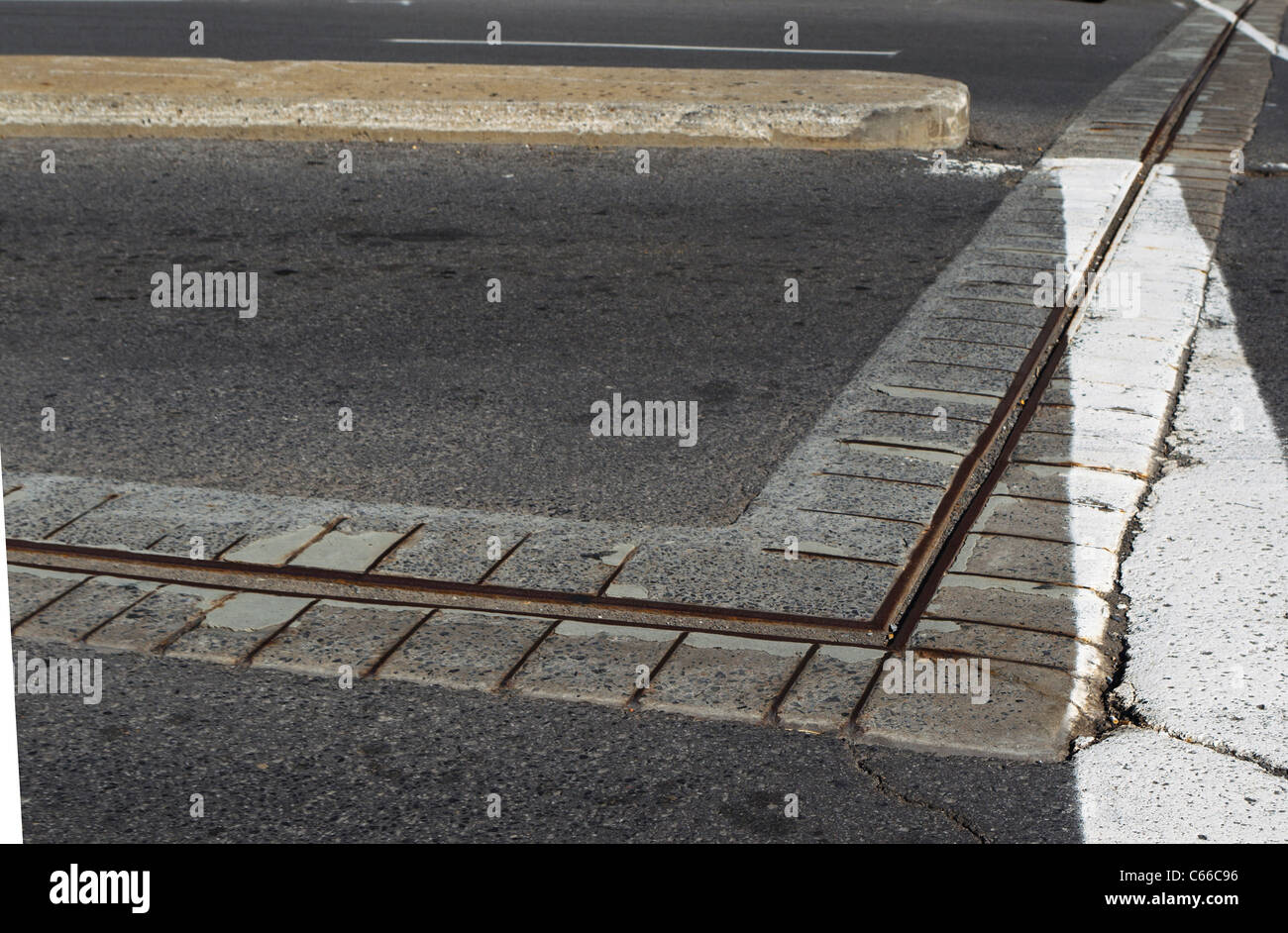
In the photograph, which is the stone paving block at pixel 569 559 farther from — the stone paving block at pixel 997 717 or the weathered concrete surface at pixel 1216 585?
the weathered concrete surface at pixel 1216 585

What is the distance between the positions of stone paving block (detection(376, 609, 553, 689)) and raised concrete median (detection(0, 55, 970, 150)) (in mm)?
5028

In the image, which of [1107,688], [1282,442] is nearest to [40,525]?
[1107,688]

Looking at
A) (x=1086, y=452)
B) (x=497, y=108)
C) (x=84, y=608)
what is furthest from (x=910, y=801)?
(x=497, y=108)

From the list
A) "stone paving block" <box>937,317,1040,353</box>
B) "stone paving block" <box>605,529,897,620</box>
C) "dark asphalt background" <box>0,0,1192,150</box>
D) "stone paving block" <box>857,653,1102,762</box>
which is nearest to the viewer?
"stone paving block" <box>857,653,1102,762</box>

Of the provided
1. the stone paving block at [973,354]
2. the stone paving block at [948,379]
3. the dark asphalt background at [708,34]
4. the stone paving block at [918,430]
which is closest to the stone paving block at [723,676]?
the stone paving block at [918,430]

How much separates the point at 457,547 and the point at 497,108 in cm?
485

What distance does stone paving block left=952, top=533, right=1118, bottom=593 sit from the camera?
124 inches

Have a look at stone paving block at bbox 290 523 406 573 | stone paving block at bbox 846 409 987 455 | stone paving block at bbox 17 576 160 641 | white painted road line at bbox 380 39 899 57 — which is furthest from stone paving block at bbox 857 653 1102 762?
white painted road line at bbox 380 39 899 57

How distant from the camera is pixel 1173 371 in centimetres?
441

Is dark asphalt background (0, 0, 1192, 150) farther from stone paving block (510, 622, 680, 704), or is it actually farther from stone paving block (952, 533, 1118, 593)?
stone paving block (510, 622, 680, 704)

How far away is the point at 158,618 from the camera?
3.04 metres

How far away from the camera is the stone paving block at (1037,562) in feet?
10.4

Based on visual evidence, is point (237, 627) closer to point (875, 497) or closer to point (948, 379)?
point (875, 497)

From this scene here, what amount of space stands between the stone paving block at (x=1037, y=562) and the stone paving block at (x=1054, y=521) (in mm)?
43
